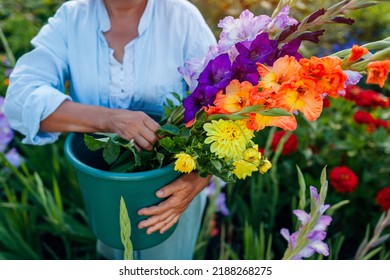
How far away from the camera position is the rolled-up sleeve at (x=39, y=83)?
3.30 ft

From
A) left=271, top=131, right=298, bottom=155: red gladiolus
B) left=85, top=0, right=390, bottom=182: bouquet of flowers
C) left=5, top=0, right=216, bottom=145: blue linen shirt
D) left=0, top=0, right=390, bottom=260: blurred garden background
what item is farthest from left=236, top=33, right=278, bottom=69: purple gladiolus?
left=271, top=131, right=298, bottom=155: red gladiolus

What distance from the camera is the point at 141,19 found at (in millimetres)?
1113

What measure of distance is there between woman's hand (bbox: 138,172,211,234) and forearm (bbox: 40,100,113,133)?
180 mm

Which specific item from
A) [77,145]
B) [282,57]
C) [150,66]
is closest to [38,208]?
[77,145]

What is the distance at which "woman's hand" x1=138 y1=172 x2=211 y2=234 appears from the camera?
0.99m

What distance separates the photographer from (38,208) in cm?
163

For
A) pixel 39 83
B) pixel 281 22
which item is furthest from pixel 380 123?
pixel 39 83

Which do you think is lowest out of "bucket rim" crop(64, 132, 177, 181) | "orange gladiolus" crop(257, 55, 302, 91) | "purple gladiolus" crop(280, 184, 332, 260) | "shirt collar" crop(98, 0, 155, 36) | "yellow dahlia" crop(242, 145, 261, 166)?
"purple gladiolus" crop(280, 184, 332, 260)

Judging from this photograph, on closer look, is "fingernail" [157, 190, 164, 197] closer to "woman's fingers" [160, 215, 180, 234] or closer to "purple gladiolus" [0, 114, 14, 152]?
"woman's fingers" [160, 215, 180, 234]

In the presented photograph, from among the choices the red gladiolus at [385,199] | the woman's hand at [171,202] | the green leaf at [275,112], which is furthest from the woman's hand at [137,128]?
the red gladiolus at [385,199]

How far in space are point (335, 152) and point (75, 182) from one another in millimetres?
967

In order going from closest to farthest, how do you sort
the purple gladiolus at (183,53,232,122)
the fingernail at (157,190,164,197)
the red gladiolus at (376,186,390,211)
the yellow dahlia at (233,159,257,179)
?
the purple gladiolus at (183,53,232,122)
the yellow dahlia at (233,159,257,179)
the fingernail at (157,190,164,197)
the red gladiolus at (376,186,390,211)

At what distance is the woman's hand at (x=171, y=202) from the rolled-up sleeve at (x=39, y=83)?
0.30 m

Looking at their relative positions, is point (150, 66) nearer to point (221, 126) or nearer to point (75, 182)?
point (221, 126)
